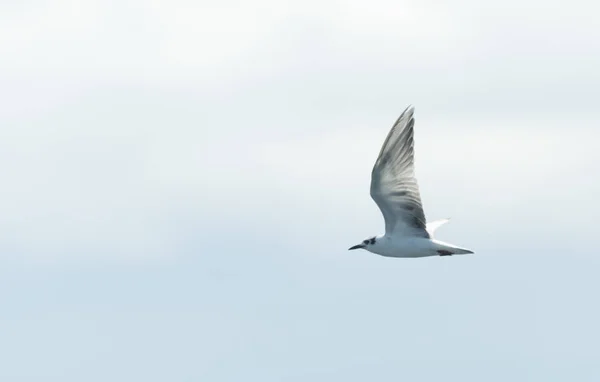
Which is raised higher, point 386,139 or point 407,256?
point 386,139

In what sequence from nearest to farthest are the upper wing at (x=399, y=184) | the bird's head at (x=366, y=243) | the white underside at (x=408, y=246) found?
the upper wing at (x=399, y=184) → the white underside at (x=408, y=246) → the bird's head at (x=366, y=243)

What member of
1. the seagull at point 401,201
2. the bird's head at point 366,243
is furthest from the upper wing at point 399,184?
the bird's head at point 366,243

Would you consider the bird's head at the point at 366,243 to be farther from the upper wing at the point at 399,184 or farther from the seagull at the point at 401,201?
the upper wing at the point at 399,184

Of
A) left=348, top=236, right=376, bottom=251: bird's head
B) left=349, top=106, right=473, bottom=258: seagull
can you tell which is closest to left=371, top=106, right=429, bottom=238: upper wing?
left=349, top=106, right=473, bottom=258: seagull

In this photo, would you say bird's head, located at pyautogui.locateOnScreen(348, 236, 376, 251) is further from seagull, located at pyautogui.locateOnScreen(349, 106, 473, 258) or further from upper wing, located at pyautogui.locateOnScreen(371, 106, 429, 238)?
upper wing, located at pyautogui.locateOnScreen(371, 106, 429, 238)

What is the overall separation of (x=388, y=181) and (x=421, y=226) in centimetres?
231

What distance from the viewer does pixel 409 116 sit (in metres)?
61.0

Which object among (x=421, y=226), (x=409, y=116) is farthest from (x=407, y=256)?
(x=409, y=116)

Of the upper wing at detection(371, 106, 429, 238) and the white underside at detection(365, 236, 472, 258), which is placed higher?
the upper wing at detection(371, 106, 429, 238)

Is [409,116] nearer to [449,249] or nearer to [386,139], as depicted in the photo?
[386,139]

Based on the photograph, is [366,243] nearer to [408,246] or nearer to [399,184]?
[408,246]

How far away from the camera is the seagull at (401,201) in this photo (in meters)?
61.2

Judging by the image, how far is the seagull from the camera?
201ft

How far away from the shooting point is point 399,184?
62031 millimetres
